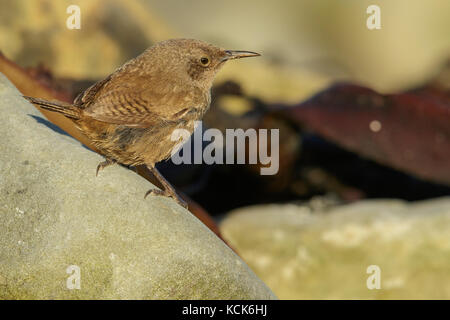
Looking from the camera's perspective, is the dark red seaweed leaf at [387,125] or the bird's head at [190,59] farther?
the dark red seaweed leaf at [387,125]

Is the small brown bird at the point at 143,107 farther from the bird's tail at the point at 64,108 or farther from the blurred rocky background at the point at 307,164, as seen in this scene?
the blurred rocky background at the point at 307,164

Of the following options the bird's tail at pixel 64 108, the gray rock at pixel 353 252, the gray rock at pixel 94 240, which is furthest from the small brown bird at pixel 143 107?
the gray rock at pixel 353 252

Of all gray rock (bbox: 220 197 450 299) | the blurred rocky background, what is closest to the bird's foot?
the blurred rocky background

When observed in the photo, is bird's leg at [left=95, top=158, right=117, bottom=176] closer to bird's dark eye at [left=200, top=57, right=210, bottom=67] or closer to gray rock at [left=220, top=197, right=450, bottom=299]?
bird's dark eye at [left=200, top=57, right=210, bottom=67]

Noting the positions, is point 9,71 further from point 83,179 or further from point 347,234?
point 347,234

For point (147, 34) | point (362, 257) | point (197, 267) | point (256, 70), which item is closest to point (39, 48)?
point (147, 34)
